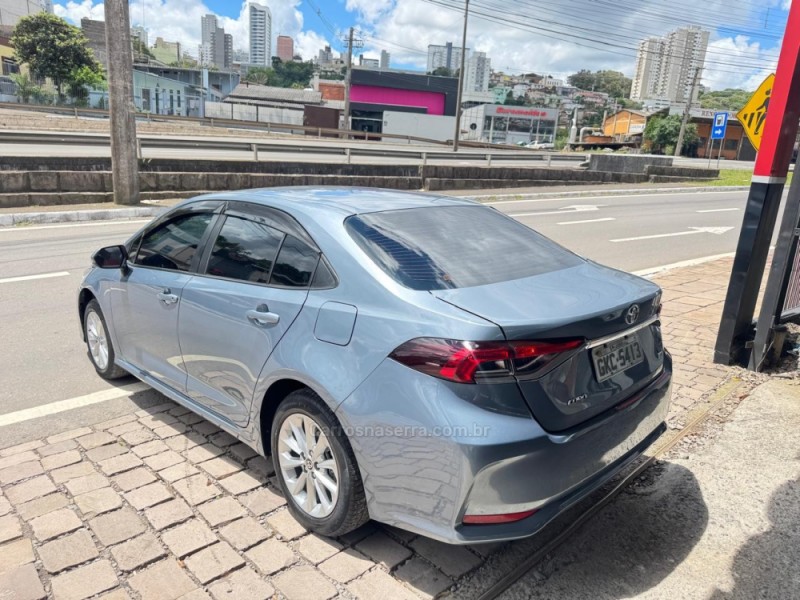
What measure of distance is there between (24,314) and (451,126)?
6570cm

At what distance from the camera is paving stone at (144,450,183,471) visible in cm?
343

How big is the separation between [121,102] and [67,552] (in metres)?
12.1

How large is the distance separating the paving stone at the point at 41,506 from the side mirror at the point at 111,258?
163cm

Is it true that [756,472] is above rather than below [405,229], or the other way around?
below

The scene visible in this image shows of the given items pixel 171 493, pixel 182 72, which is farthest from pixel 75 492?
pixel 182 72

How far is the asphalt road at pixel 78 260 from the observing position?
14.0 ft

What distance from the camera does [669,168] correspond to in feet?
91.5

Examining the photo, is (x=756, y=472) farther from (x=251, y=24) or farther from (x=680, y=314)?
(x=251, y=24)

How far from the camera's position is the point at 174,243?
3.85 meters

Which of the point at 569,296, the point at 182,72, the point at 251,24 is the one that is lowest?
the point at 569,296

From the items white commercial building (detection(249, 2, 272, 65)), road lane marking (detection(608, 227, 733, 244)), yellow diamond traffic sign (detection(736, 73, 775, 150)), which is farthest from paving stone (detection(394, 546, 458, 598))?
white commercial building (detection(249, 2, 272, 65))

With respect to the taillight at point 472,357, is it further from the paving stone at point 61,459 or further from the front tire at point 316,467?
the paving stone at point 61,459

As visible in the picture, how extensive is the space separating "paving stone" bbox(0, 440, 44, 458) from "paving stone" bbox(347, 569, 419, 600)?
228 cm

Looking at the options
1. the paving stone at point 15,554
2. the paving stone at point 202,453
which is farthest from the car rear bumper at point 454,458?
the paving stone at point 15,554
